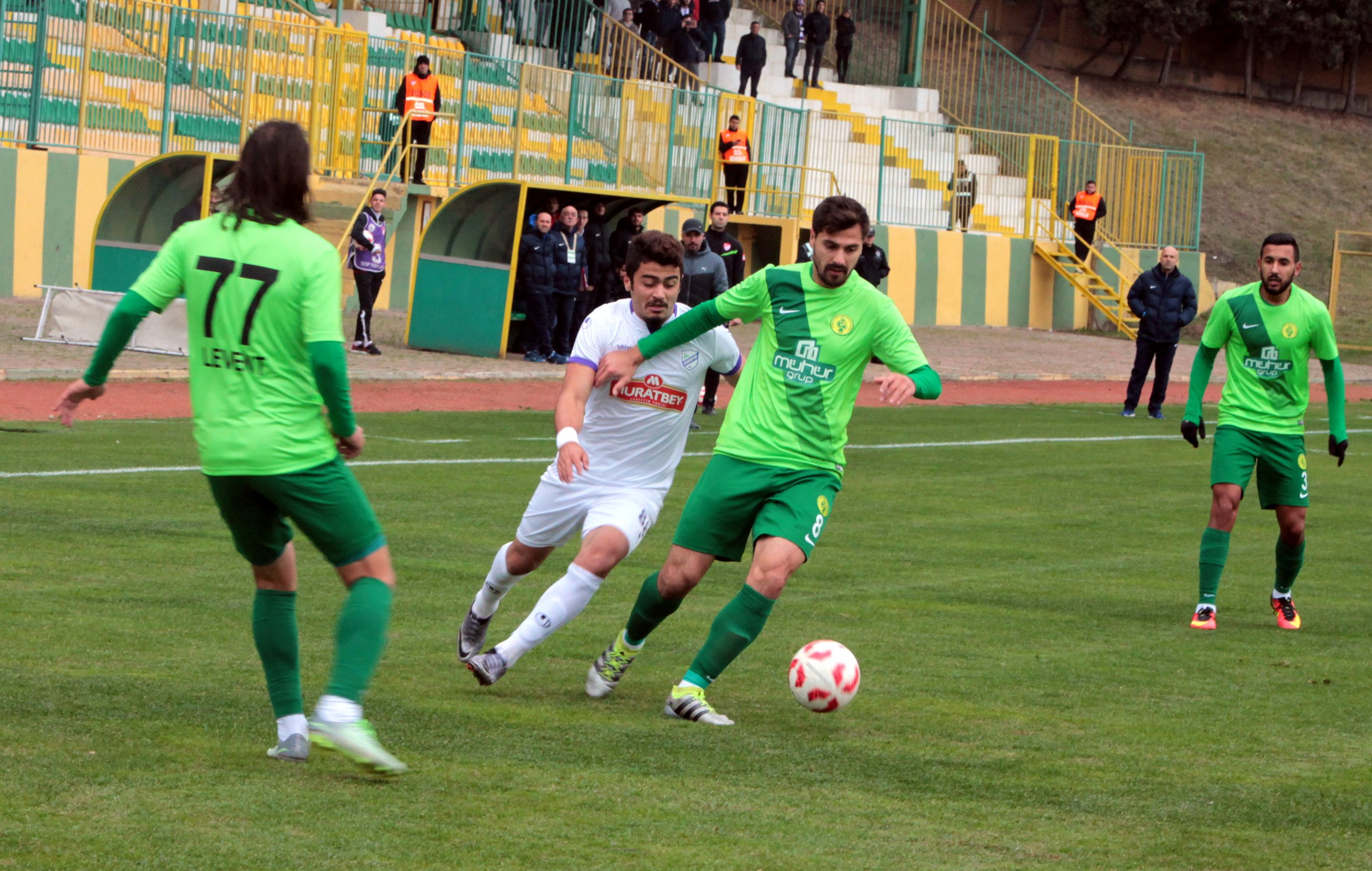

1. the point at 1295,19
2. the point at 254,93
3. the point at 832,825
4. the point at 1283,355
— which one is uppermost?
the point at 1295,19

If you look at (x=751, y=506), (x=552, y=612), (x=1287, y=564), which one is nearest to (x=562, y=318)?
(x=1287, y=564)

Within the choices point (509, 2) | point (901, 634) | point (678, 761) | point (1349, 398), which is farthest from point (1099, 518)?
point (509, 2)

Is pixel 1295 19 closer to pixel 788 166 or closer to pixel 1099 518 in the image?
pixel 788 166

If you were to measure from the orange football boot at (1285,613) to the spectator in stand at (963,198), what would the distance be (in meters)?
28.5

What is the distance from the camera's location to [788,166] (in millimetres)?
32219

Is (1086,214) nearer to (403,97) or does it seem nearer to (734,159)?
(734,159)

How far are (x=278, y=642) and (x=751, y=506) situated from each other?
192cm

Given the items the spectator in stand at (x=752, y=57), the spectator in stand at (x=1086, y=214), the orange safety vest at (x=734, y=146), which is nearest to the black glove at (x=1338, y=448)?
the orange safety vest at (x=734, y=146)

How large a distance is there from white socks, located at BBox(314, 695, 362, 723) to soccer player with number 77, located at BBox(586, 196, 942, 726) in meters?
1.64

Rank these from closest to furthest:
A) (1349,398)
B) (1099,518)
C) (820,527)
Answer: (820,527), (1099,518), (1349,398)

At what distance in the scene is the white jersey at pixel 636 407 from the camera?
6898 millimetres

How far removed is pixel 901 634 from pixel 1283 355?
2.53 metres

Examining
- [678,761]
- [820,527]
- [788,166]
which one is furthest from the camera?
[788,166]

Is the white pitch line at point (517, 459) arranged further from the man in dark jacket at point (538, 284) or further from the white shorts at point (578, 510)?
the man in dark jacket at point (538, 284)
